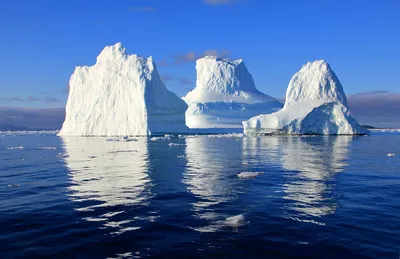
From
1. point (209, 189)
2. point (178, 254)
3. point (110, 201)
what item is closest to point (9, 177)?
point (110, 201)

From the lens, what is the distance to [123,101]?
66.4 meters

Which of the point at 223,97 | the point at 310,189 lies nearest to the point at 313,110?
the point at 310,189

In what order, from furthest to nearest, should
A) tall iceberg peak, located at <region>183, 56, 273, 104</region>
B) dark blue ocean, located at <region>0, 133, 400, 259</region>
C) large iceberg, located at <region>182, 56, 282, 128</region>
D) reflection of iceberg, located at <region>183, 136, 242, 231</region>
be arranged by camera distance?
tall iceberg peak, located at <region>183, 56, 273, 104</region>
large iceberg, located at <region>182, 56, 282, 128</region>
reflection of iceberg, located at <region>183, 136, 242, 231</region>
dark blue ocean, located at <region>0, 133, 400, 259</region>

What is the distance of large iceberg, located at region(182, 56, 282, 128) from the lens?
339ft

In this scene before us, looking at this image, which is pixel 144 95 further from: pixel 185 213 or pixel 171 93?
pixel 185 213

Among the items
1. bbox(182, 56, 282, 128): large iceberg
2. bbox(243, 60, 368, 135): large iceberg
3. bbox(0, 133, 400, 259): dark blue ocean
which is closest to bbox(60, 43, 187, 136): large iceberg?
bbox(243, 60, 368, 135): large iceberg

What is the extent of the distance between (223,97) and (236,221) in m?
109

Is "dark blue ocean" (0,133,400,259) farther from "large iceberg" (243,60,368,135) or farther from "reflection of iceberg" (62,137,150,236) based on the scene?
"large iceberg" (243,60,368,135)

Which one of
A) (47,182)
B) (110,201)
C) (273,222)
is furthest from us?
(47,182)

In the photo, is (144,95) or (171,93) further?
(171,93)

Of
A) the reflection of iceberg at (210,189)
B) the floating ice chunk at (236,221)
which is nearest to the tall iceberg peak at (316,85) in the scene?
the reflection of iceberg at (210,189)

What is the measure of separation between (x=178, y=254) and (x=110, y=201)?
4.96m

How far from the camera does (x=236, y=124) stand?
104 m

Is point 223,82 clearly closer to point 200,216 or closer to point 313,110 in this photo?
point 313,110
